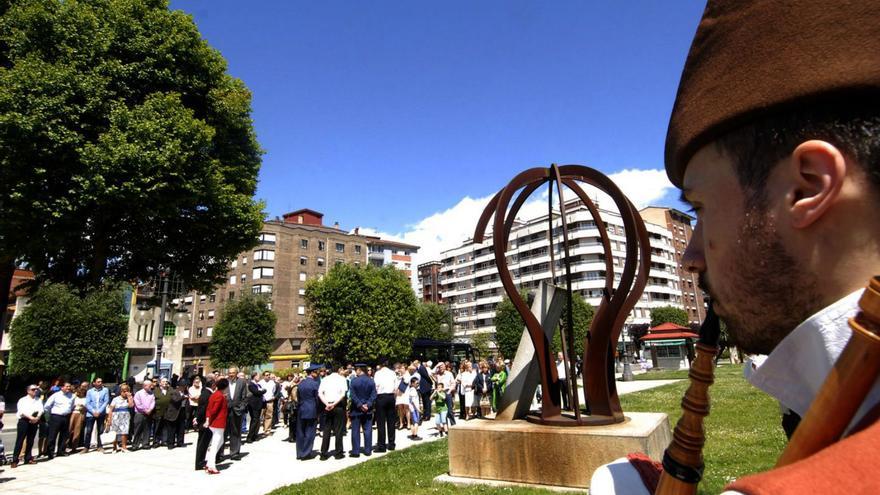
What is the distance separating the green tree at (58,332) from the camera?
20.8 meters

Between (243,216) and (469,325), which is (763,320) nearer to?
(243,216)

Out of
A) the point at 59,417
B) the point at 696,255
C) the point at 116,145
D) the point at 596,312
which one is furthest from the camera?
the point at 116,145

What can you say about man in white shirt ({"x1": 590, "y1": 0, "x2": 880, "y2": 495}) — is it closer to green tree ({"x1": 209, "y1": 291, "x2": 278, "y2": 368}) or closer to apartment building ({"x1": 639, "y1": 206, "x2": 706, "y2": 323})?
green tree ({"x1": 209, "y1": 291, "x2": 278, "y2": 368})

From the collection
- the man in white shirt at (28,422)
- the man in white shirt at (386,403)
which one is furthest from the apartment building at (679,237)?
the man in white shirt at (28,422)

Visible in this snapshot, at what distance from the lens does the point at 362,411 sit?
11492 millimetres

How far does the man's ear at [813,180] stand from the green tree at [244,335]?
5246cm

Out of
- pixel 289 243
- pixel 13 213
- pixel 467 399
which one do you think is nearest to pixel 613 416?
pixel 467 399

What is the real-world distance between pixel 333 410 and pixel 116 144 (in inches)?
443

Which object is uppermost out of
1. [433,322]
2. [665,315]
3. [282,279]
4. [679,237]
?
[679,237]

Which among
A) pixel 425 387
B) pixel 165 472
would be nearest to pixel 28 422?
pixel 165 472

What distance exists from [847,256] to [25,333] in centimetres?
2806

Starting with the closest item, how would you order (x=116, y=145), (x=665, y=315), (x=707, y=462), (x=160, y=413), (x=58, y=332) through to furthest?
(x=707, y=462), (x=160, y=413), (x=116, y=145), (x=58, y=332), (x=665, y=315)

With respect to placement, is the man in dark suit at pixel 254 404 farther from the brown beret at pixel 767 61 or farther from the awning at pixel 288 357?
the awning at pixel 288 357

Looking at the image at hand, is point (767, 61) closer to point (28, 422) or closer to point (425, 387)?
point (28, 422)
